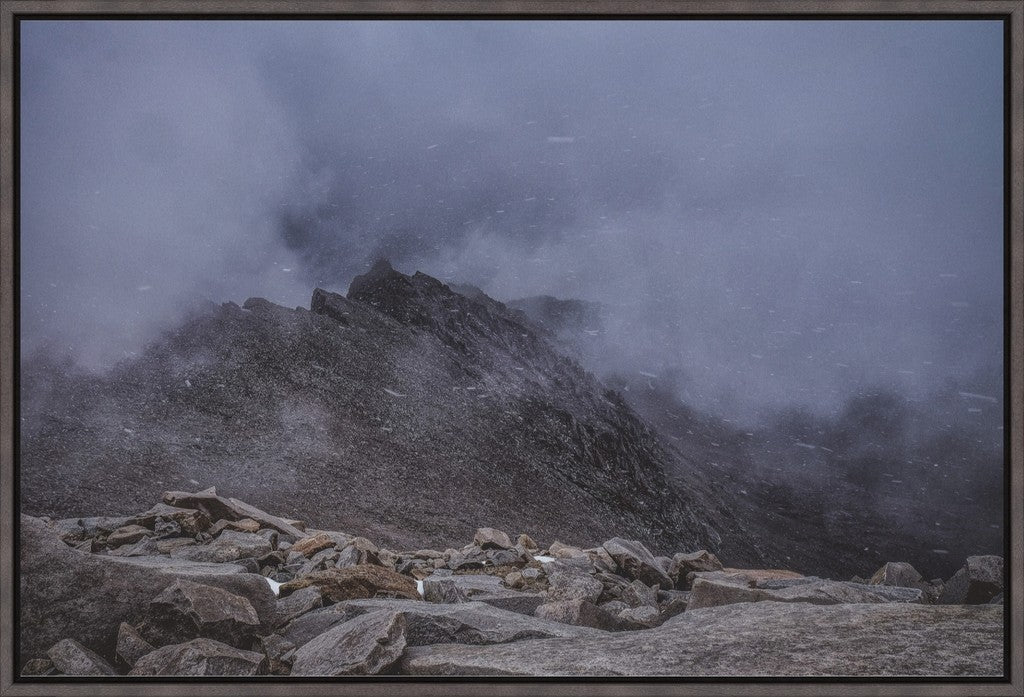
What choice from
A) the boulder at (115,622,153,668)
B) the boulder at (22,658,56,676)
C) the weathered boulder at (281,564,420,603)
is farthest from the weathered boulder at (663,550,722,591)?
the boulder at (22,658,56,676)

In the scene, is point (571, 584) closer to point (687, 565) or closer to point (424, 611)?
point (687, 565)

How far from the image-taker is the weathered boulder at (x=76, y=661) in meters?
3.89

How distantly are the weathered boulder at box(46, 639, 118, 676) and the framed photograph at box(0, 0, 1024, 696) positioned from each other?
0.12 meters

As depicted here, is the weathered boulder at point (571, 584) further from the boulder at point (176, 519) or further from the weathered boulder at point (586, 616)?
the boulder at point (176, 519)

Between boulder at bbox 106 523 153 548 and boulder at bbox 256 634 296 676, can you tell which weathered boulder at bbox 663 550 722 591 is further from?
boulder at bbox 106 523 153 548

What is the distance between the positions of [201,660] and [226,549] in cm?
71

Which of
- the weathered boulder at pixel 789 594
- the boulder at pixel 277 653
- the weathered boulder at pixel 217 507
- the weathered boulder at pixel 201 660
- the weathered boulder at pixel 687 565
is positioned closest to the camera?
the weathered boulder at pixel 201 660

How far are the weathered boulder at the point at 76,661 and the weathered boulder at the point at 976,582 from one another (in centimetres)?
520

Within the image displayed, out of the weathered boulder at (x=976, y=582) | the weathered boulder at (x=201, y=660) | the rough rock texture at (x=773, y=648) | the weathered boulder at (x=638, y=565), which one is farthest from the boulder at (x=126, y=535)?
the weathered boulder at (x=976, y=582)

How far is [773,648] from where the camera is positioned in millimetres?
3955

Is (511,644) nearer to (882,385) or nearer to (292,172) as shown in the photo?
(882,385)

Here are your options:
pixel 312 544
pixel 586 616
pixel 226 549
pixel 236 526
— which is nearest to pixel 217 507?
pixel 236 526

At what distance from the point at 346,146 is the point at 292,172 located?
0.42 meters
